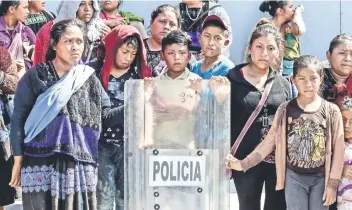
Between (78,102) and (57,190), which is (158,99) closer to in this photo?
(78,102)

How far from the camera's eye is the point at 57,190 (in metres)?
3.97

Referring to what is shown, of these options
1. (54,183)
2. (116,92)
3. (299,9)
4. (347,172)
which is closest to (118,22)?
(116,92)

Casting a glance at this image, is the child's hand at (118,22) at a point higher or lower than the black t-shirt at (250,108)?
higher

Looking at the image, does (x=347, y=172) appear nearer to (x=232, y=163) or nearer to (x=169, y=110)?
(x=232, y=163)

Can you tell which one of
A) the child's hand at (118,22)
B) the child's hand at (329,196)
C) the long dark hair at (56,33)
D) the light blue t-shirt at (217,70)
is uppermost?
the child's hand at (118,22)

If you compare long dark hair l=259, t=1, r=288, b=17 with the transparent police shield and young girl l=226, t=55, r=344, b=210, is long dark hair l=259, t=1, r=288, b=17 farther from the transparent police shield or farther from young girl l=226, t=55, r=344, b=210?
the transparent police shield

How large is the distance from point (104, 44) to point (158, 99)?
968 millimetres

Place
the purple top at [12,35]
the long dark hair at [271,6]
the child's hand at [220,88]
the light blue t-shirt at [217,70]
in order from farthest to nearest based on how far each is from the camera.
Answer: the long dark hair at [271,6]
the purple top at [12,35]
the light blue t-shirt at [217,70]
the child's hand at [220,88]

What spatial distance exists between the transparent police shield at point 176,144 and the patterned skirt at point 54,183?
1.48 ft

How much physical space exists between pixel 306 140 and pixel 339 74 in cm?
75

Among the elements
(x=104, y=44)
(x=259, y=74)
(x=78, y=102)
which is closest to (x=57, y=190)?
(x=78, y=102)

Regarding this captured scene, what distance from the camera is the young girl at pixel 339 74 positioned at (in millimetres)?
4445

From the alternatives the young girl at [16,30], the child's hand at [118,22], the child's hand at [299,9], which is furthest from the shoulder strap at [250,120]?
the child's hand at [299,9]

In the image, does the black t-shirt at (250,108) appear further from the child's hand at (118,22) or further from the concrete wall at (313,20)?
the concrete wall at (313,20)
